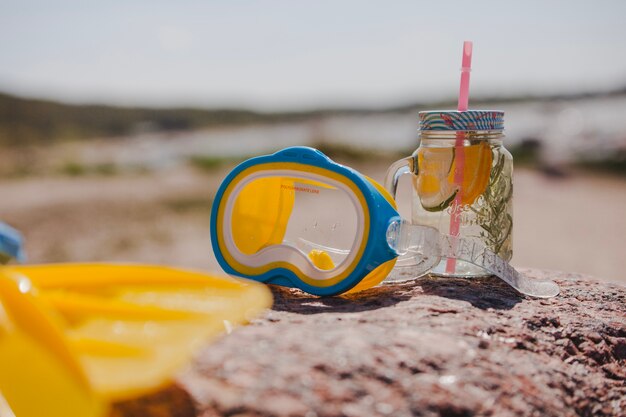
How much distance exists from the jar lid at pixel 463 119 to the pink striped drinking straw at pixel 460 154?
48mm

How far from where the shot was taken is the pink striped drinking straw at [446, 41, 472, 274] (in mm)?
2250

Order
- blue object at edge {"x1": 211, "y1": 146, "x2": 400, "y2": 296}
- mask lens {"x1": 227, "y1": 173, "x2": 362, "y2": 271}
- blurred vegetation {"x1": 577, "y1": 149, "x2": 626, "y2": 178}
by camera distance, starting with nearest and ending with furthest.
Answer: blue object at edge {"x1": 211, "y1": 146, "x2": 400, "y2": 296}, mask lens {"x1": 227, "y1": 173, "x2": 362, "y2": 271}, blurred vegetation {"x1": 577, "y1": 149, "x2": 626, "y2": 178}

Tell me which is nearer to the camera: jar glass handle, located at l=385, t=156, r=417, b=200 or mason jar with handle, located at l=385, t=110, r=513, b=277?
mason jar with handle, located at l=385, t=110, r=513, b=277

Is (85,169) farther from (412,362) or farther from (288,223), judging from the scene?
(412,362)

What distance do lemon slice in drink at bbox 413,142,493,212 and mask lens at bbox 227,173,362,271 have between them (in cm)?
34

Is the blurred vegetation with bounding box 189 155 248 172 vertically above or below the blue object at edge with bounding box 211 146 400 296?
above

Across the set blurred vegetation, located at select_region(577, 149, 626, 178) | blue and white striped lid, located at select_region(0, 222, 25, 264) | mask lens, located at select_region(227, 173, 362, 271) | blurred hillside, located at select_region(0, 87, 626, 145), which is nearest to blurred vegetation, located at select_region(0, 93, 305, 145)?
blurred hillside, located at select_region(0, 87, 626, 145)

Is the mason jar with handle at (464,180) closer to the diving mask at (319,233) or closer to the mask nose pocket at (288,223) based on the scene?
the diving mask at (319,233)

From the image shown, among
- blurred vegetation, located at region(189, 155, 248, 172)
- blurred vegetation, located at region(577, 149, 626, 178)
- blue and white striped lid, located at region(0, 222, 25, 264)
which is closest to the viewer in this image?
blue and white striped lid, located at region(0, 222, 25, 264)

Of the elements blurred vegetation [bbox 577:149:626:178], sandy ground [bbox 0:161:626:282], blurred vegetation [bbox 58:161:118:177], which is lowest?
sandy ground [bbox 0:161:626:282]

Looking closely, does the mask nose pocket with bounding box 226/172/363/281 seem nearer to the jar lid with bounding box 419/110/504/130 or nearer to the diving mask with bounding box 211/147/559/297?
the diving mask with bounding box 211/147/559/297

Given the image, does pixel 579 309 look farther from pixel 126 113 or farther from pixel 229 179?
pixel 126 113

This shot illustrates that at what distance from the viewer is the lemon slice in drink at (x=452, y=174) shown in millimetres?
2252

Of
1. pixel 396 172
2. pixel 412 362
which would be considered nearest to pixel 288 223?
pixel 396 172
